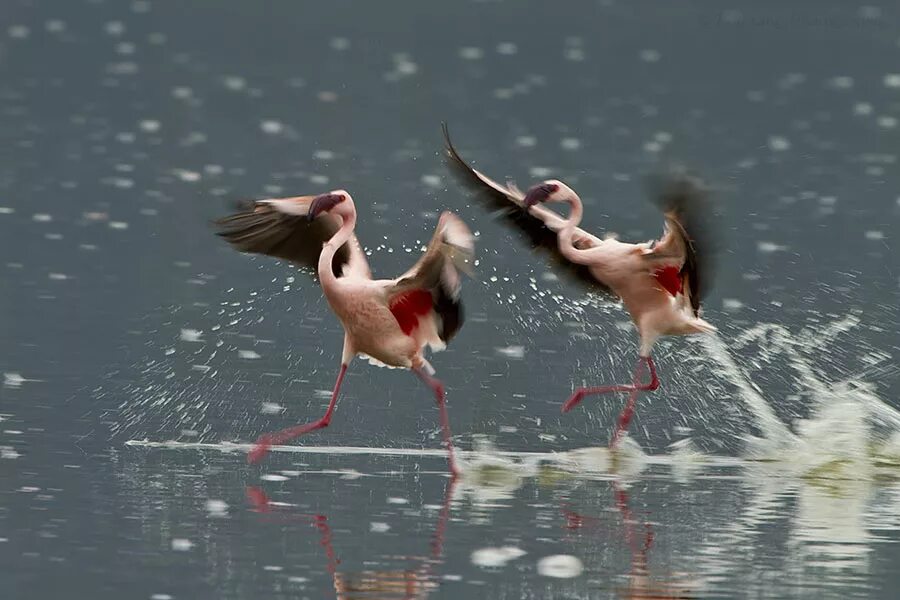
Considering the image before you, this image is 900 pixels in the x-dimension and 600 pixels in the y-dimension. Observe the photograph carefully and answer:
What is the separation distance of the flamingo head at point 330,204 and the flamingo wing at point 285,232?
235 millimetres

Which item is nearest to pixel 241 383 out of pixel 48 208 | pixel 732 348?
pixel 732 348

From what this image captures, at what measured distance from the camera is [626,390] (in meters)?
12.3

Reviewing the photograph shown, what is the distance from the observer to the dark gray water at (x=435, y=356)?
324 inches

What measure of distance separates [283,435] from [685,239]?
2.35 metres

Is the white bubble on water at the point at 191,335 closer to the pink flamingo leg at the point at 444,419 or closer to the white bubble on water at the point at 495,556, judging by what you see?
the pink flamingo leg at the point at 444,419

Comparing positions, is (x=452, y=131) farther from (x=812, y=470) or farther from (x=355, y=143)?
(x=812, y=470)

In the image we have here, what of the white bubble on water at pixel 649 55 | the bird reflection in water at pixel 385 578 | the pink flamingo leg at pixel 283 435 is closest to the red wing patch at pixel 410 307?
the pink flamingo leg at pixel 283 435

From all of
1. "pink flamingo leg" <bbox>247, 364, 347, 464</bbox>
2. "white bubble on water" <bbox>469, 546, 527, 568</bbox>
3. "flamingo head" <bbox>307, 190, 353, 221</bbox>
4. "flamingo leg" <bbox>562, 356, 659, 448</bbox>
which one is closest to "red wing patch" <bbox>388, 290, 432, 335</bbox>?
"pink flamingo leg" <bbox>247, 364, 347, 464</bbox>

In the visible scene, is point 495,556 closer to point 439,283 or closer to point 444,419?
point 444,419

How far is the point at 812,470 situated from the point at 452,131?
44.3 ft

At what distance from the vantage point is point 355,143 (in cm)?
2252

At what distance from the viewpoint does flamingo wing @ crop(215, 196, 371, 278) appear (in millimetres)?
11500

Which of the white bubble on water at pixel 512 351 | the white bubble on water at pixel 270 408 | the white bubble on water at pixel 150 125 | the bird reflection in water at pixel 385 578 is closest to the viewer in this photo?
the bird reflection in water at pixel 385 578

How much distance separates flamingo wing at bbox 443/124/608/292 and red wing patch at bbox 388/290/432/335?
58.1 inches
